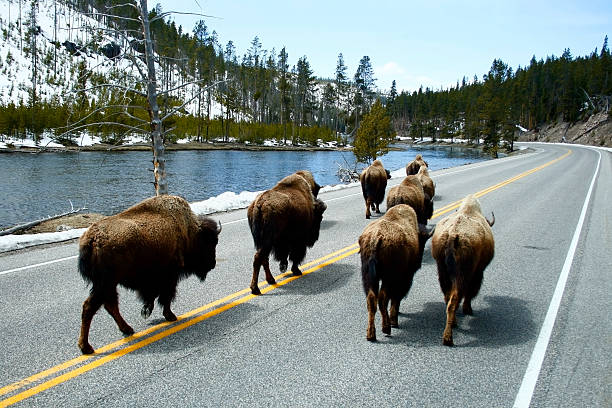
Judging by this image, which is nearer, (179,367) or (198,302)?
(179,367)

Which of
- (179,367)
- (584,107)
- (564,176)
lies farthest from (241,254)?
(584,107)

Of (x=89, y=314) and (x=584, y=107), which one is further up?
(x=584, y=107)

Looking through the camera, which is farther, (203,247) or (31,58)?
(31,58)

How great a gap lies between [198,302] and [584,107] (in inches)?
4579

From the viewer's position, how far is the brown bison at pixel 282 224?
20.1ft

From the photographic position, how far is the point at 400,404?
350 centimetres

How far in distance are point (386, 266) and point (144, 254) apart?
2650mm

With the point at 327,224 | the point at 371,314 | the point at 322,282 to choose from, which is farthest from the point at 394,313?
the point at 327,224

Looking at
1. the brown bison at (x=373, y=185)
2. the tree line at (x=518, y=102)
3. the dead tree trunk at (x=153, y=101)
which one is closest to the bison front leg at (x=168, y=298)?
the dead tree trunk at (x=153, y=101)

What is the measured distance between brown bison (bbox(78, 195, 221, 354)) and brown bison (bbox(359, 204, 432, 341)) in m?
2.06

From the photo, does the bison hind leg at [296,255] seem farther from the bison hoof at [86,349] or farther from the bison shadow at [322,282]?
the bison hoof at [86,349]

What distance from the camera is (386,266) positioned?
15.3ft

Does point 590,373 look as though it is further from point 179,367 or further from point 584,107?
point 584,107

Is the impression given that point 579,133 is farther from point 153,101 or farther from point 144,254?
point 144,254
